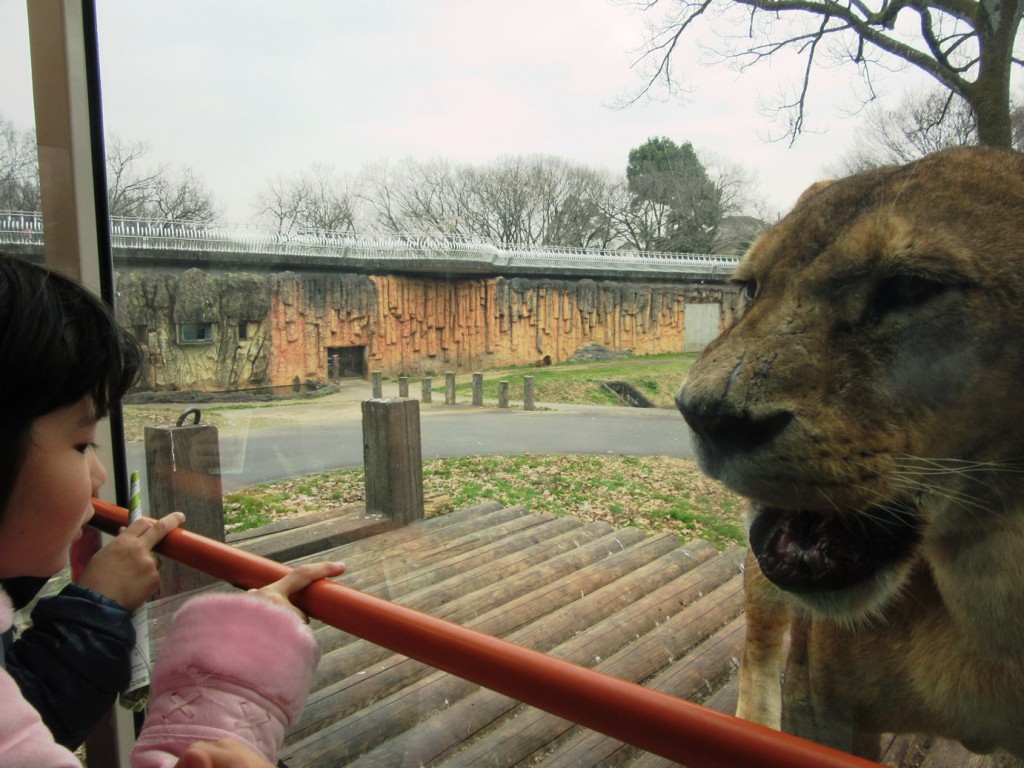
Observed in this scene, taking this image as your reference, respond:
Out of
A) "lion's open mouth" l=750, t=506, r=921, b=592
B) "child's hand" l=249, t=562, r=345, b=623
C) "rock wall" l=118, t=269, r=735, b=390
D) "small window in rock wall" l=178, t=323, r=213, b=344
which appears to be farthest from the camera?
"small window in rock wall" l=178, t=323, r=213, b=344

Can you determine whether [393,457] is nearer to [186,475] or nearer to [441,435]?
[441,435]

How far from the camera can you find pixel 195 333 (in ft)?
6.45

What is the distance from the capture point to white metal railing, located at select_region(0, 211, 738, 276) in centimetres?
124

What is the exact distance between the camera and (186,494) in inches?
87.8

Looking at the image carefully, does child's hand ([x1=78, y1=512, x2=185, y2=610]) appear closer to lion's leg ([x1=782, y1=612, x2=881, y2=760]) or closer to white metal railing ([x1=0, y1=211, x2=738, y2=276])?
white metal railing ([x1=0, y1=211, x2=738, y2=276])

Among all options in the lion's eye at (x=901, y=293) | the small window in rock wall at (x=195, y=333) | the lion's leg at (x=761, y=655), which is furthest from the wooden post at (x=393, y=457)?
the lion's eye at (x=901, y=293)

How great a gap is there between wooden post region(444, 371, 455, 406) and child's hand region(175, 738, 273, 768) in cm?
89

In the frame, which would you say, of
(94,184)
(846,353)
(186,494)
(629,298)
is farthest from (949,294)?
(186,494)

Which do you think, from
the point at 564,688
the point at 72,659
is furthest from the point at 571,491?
the point at 72,659

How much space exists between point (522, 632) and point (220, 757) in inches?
34.8

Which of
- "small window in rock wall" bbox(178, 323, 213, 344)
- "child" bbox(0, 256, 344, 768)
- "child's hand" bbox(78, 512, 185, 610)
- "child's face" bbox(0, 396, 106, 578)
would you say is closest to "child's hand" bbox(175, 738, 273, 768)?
"child" bbox(0, 256, 344, 768)

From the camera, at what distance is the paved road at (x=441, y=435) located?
4.37 feet

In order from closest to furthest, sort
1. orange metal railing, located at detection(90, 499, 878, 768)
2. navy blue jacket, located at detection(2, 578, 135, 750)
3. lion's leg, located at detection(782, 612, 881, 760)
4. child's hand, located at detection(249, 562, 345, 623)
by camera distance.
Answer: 1. orange metal railing, located at detection(90, 499, 878, 768)
2. child's hand, located at detection(249, 562, 345, 623)
3. navy blue jacket, located at detection(2, 578, 135, 750)
4. lion's leg, located at detection(782, 612, 881, 760)

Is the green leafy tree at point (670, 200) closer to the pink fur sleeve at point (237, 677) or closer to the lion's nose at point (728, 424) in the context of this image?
the lion's nose at point (728, 424)
